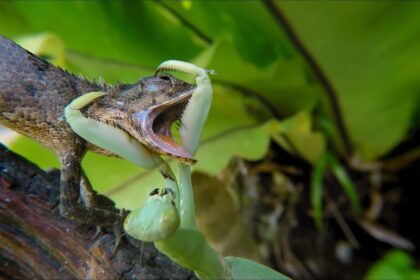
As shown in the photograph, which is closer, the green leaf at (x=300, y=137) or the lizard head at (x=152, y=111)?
the lizard head at (x=152, y=111)

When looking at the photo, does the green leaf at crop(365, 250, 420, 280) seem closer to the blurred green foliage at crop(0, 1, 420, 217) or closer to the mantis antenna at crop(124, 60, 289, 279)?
the blurred green foliage at crop(0, 1, 420, 217)

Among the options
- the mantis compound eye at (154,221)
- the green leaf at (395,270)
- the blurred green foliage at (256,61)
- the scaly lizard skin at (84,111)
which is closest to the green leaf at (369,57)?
the blurred green foliage at (256,61)

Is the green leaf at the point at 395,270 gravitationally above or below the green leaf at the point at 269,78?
below

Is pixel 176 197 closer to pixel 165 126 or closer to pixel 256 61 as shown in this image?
pixel 165 126

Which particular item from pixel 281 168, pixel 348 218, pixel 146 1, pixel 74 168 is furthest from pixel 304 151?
pixel 74 168

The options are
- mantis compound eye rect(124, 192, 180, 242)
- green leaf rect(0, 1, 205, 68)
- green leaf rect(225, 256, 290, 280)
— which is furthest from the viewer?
green leaf rect(0, 1, 205, 68)

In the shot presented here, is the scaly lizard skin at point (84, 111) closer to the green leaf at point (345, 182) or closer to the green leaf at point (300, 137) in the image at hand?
the green leaf at point (300, 137)

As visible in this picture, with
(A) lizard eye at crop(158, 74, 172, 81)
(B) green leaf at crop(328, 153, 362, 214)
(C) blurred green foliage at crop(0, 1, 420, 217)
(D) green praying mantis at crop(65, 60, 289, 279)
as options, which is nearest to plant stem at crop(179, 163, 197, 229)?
(D) green praying mantis at crop(65, 60, 289, 279)

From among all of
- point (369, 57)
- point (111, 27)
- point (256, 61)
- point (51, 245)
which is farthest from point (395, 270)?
point (111, 27)
